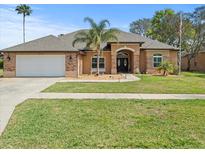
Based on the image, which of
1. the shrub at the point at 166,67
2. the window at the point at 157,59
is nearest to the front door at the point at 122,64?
the window at the point at 157,59

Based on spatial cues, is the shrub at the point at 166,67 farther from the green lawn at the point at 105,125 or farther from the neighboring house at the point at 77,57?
the green lawn at the point at 105,125

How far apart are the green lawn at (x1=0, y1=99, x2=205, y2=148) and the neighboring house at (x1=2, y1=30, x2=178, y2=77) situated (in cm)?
1705

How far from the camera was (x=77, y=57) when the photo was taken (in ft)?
94.6

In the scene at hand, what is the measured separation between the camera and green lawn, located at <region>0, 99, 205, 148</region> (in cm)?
618

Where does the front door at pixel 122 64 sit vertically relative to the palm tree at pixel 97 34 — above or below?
below

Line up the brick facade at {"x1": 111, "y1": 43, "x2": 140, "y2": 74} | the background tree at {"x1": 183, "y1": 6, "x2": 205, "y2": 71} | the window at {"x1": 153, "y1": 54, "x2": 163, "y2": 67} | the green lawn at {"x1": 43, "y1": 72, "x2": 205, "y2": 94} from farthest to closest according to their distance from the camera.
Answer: the background tree at {"x1": 183, "y1": 6, "x2": 205, "y2": 71}
the window at {"x1": 153, "y1": 54, "x2": 163, "y2": 67}
the brick facade at {"x1": 111, "y1": 43, "x2": 140, "y2": 74}
the green lawn at {"x1": 43, "y1": 72, "x2": 205, "y2": 94}

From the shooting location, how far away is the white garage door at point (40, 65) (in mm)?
28016

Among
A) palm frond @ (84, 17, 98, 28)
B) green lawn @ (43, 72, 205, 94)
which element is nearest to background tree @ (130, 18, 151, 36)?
palm frond @ (84, 17, 98, 28)

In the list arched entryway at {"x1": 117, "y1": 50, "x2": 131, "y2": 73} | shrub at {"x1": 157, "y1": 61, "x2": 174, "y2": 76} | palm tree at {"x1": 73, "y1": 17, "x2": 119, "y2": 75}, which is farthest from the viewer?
arched entryway at {"x1": 117, "y1": 50, "x2": 131, "y2": 73}

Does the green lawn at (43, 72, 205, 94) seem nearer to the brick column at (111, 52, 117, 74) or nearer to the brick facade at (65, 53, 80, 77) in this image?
the brick facade at (65, 53, 80, 77)

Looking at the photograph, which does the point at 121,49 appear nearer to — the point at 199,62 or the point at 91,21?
the point at 91,21

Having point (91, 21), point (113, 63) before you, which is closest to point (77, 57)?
point (91, 21)

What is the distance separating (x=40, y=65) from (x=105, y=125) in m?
21.3
